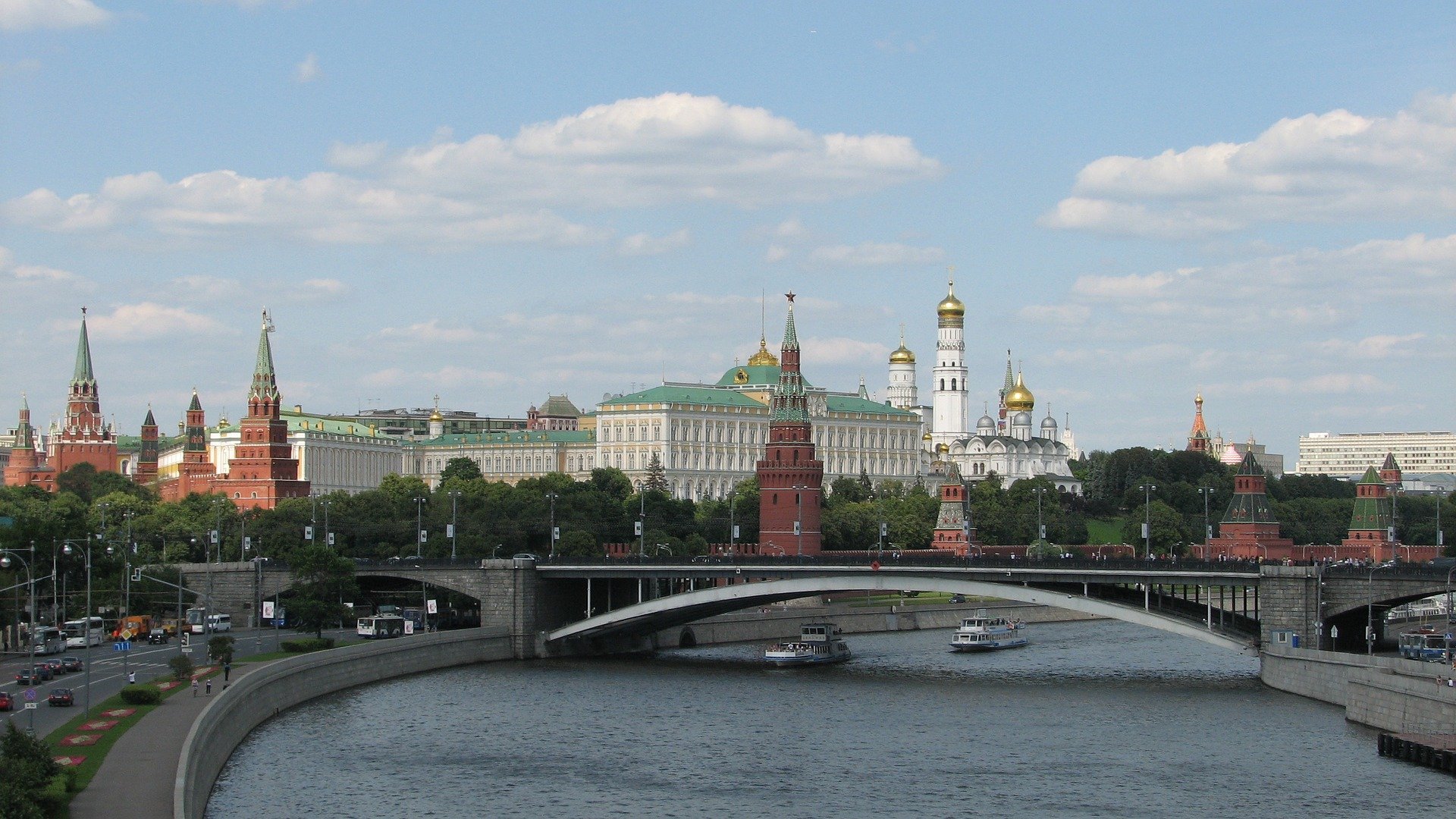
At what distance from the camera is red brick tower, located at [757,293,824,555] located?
13762 cm

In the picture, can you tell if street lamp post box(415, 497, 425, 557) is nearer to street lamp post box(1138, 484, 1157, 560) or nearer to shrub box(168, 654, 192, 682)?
street lamp post box(1138, 484, 1157, 560)

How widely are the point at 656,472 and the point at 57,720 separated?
13541 cm

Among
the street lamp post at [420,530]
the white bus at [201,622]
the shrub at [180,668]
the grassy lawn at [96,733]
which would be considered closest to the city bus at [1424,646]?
the shrub at [180,668]

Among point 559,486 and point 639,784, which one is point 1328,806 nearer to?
point 639,784

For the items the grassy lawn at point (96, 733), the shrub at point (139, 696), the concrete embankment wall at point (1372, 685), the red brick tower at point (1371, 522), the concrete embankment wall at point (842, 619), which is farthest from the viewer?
the red brick tower at point (1371, 522)

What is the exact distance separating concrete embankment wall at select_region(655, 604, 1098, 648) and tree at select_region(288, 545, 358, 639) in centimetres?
1680

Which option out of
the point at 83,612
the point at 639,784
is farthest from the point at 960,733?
the point at 83,612

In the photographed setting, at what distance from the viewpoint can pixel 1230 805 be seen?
5697 cm

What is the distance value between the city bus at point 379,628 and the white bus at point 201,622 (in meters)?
7.59

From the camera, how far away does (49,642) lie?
8300cm

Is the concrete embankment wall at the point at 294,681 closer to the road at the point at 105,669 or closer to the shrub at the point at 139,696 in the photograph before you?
the shrub at the point at 139,696

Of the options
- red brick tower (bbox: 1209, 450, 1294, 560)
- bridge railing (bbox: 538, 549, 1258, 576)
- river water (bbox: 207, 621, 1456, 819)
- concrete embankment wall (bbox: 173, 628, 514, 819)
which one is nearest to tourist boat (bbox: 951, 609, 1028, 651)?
bridge railing (bbox: 538, 549, 1258, 576)

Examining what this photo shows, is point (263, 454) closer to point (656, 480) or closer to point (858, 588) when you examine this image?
point (656, 480)

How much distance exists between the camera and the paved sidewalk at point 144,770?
151 ft
